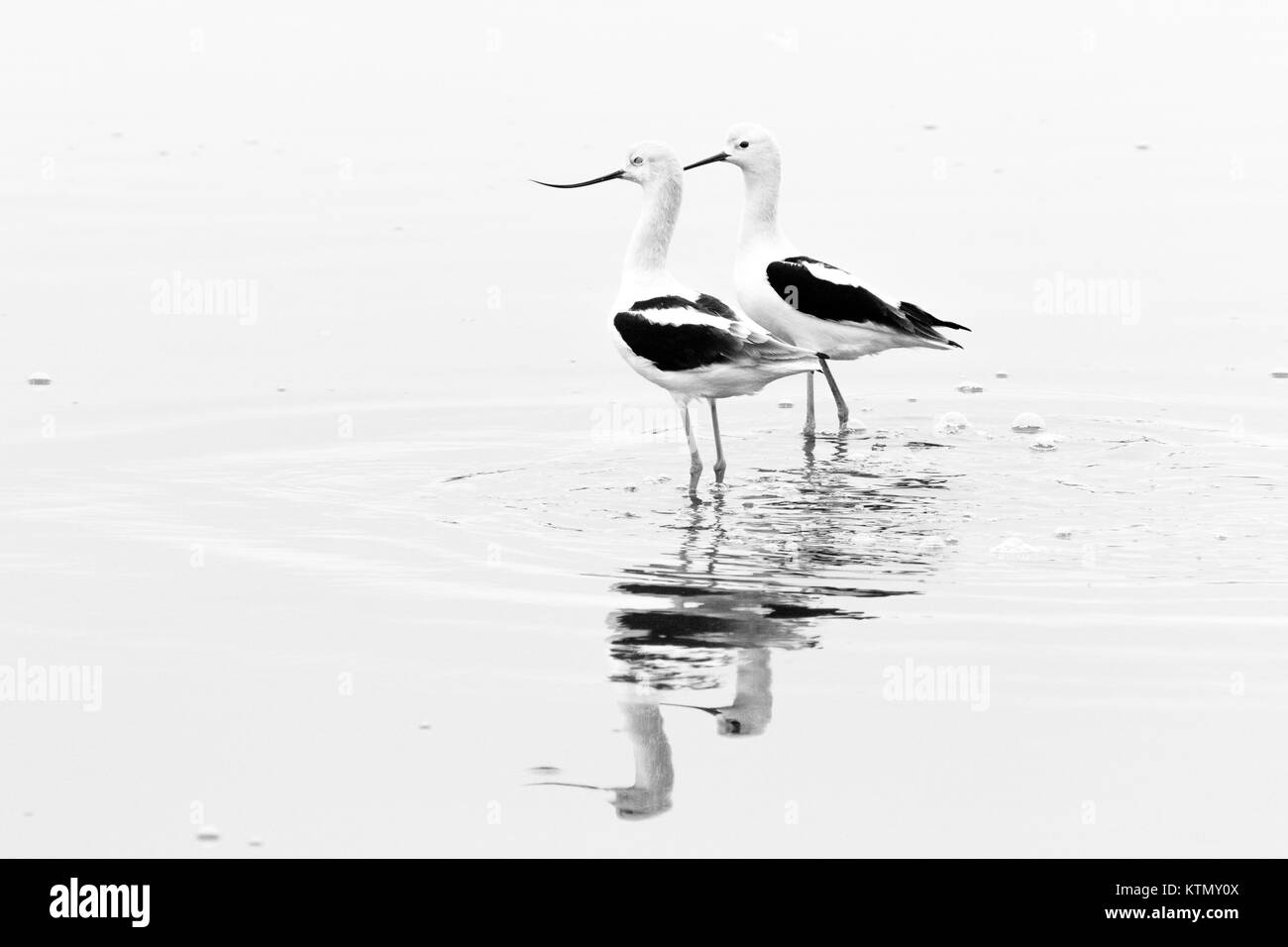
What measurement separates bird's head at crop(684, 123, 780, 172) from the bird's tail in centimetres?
115

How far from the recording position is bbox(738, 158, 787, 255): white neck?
1174cm

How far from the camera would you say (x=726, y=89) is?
19.6 m

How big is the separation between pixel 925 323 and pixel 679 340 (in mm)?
2209

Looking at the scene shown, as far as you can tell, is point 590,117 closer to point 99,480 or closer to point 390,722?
point 99,480

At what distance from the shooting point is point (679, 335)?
32.1ft

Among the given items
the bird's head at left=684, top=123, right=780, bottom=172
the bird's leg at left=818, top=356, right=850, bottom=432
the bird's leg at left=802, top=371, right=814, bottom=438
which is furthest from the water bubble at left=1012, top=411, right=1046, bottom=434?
the bird's head at left=684, top=123, right=780, bottom=172

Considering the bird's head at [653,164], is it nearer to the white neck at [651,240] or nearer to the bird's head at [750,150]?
the white neck at [651,240]

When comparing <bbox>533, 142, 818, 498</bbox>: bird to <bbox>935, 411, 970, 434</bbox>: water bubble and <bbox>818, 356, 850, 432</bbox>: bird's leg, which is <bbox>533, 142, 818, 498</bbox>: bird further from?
<bbox>935, 411, 970, 434</bbox>: water bubble

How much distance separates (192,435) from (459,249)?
181 inches

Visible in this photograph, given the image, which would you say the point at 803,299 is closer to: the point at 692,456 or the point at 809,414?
the point at 809,414

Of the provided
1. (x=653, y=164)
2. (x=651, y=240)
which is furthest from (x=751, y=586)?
(x=653, y=164)

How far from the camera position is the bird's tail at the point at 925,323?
37.4 feet

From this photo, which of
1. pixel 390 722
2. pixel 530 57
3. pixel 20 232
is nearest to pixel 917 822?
pixel 390 722

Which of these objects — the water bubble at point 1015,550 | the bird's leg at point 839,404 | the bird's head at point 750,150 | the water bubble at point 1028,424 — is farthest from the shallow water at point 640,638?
the bird's head at point 750,150
